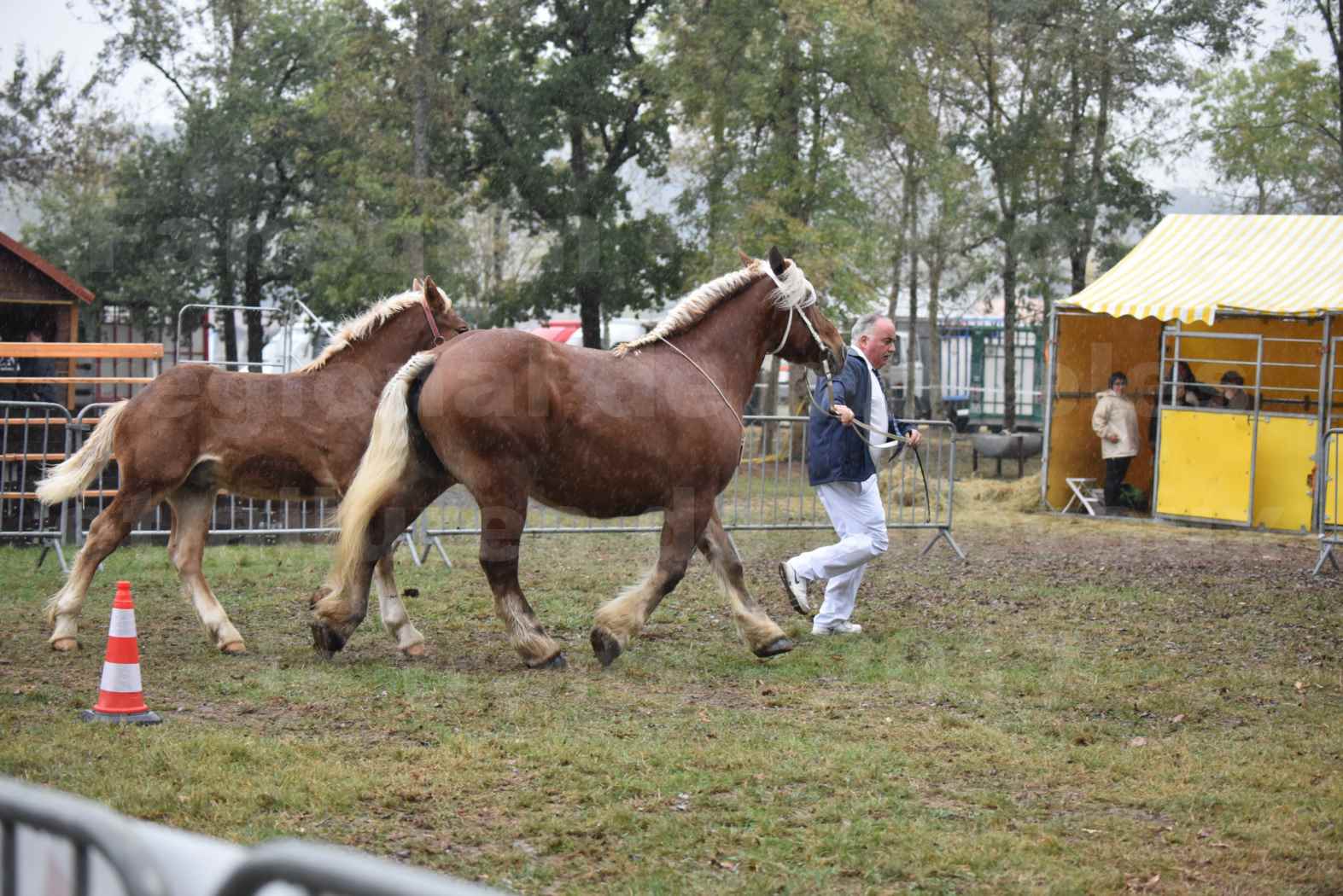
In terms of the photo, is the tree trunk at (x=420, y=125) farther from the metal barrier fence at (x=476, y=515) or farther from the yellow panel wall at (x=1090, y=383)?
the yellow panel wall at (x=1090, y=383)

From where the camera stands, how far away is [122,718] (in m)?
5.70

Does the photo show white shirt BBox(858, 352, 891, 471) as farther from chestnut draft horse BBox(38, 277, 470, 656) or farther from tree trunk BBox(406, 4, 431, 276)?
tree trunk BBox(406, 4, 431, 276)

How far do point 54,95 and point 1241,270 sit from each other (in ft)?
82.7

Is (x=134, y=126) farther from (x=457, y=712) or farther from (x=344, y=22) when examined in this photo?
(x=457, y=712)

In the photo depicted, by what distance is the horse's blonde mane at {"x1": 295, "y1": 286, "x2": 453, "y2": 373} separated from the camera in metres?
7.78

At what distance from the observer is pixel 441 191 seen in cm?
2359

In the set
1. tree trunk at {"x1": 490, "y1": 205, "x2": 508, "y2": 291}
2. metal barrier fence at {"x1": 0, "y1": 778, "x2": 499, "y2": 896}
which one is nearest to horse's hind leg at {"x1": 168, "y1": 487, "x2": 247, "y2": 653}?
metal barrier fence at {"x1": 0, "y1": 778, "x2": 499, "y2": 896}

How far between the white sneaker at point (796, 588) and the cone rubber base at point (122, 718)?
403 cm

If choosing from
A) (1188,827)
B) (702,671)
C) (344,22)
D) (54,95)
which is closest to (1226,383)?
(702,671)

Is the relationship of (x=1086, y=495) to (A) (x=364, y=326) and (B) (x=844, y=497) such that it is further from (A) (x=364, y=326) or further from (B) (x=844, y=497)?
(A) (x=364, y=326)

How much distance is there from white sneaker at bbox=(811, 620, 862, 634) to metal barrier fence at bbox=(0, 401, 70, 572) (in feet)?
20.2

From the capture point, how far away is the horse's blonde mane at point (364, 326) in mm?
7777

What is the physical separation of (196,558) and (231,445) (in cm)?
→ 78

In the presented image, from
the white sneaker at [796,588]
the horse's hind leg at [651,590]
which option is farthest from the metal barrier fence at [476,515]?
the horse's hind leg at [651,590]
